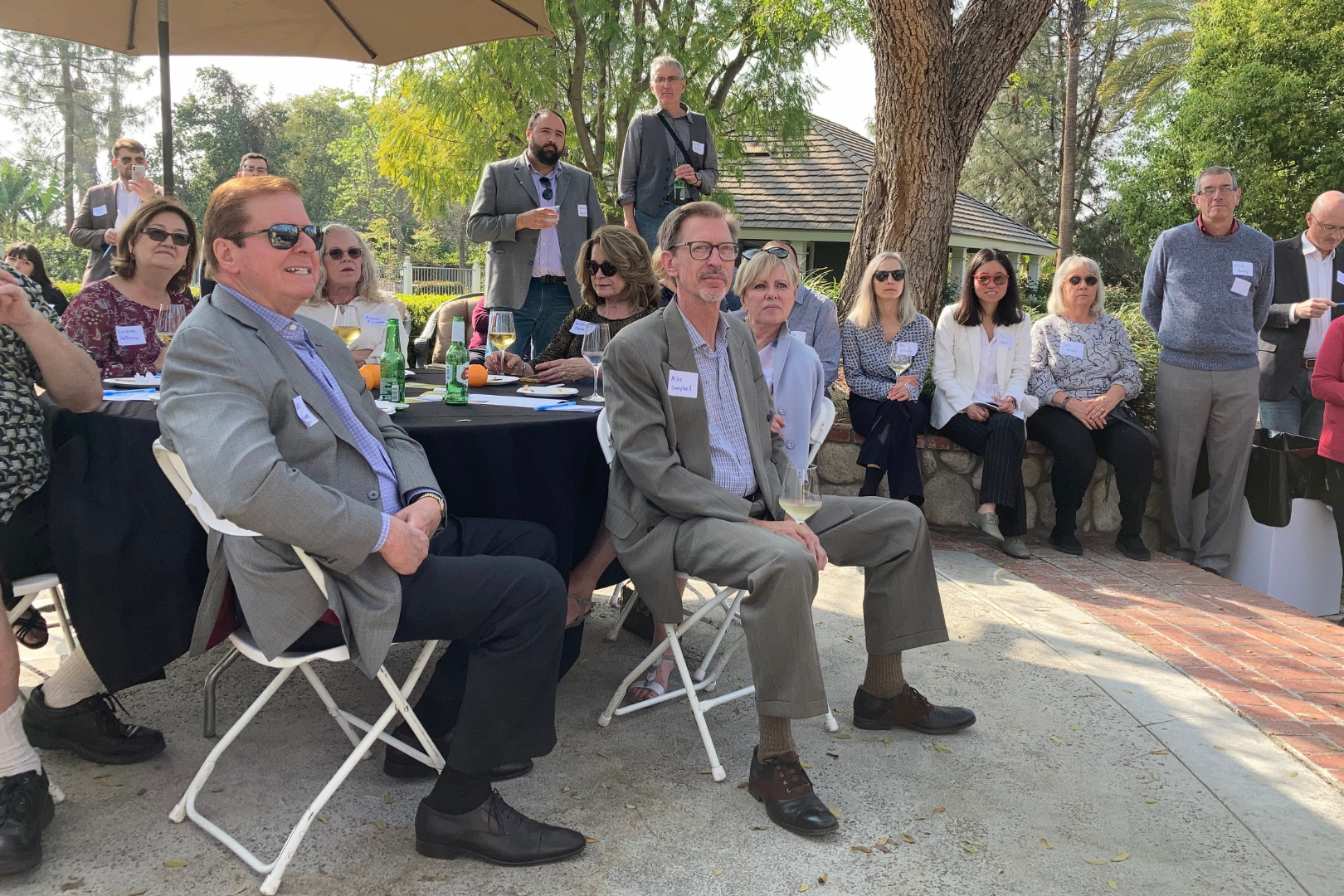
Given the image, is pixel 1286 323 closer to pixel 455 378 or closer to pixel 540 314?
pixel 540 314

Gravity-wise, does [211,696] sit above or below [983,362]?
below

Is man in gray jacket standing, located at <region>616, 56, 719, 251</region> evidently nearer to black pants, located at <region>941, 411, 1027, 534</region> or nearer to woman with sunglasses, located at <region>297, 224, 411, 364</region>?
woman with sunglasses, located at <region>297, 224, 411, 364</region>

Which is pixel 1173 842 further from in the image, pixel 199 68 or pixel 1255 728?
pixel 199 68

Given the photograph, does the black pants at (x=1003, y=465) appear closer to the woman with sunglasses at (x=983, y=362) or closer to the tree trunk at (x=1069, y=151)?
the woman with sunglasses at (x=983, y=362)

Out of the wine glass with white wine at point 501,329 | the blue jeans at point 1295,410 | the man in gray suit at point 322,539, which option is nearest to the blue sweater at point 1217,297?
the blue jeans at point 1295,410

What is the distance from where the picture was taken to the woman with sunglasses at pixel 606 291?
15.3ft

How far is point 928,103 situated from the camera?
7.21 m

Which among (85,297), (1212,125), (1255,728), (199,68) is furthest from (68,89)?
(1255,728)

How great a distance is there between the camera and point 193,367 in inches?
91.7

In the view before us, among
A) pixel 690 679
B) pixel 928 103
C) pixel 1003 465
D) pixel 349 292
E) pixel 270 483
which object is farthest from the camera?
pixel 928 103

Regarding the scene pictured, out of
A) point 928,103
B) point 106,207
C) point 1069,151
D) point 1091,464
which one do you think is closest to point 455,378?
point 1091,464

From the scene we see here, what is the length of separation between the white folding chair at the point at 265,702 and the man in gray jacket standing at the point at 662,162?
486cm

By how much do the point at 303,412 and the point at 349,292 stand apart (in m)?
2.66

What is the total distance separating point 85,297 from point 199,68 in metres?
65.3
